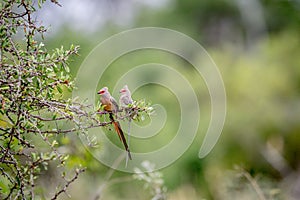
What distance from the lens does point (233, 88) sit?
10.7 m

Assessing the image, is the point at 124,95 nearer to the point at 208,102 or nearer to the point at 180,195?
the point at 180,195

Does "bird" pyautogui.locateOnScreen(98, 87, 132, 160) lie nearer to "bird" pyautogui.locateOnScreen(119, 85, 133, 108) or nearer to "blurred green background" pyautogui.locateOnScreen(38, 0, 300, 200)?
"bird" pyautogui.locateOnScreen(119, 85, 133, 108)

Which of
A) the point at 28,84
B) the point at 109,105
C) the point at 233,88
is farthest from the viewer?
the point at 233,88

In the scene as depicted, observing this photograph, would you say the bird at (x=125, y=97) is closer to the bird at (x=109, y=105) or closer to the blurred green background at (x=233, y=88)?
the bird at (x=109, y=105)

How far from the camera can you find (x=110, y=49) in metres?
8.84

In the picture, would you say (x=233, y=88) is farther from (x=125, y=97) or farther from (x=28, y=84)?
(x=28, y=84)

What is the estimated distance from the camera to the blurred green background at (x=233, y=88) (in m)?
6.87

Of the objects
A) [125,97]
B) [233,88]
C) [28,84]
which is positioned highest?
[233,88]

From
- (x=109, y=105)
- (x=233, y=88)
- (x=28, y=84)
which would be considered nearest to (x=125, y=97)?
(x=109, y=105)

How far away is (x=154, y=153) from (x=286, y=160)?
3.07 m

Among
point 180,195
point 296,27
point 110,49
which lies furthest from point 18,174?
point 296,27

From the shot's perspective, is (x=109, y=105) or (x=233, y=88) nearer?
(x=109, y=105)

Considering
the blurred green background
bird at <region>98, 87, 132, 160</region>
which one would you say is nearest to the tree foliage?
bird at <region>98, 87, 132, 160</region>

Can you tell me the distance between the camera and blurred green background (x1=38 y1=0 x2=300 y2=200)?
22.5ft
